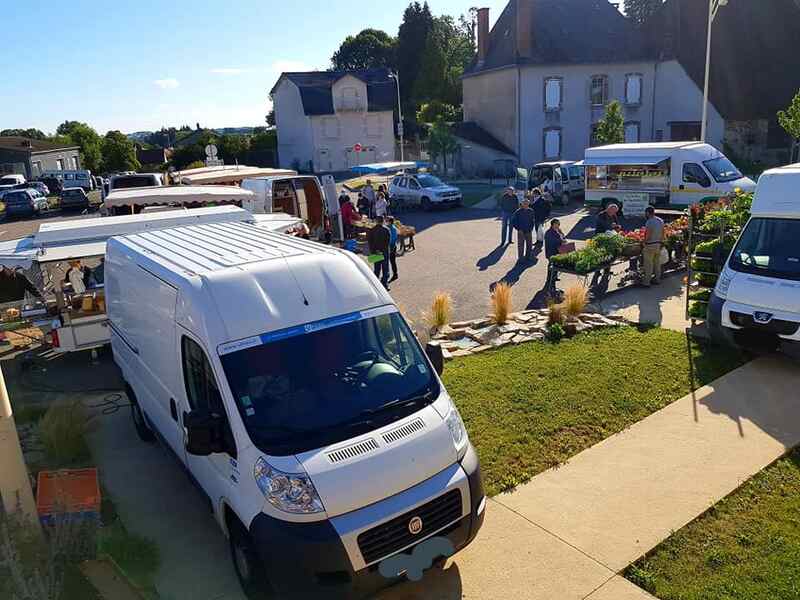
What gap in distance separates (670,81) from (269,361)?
137 feet

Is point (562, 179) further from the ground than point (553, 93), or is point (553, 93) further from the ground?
point (553, 93)

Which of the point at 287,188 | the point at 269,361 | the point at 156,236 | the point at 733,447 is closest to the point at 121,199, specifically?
the point at 287,188

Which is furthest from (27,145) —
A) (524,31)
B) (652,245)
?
(652,245)

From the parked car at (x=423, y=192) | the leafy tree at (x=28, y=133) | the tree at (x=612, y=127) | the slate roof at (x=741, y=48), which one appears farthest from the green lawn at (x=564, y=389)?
the leafy tree at (x=28, y=133)

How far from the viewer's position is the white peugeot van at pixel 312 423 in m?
4.35

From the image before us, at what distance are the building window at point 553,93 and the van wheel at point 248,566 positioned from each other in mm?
38953

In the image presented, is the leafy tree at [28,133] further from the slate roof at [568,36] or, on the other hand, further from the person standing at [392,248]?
the person standing at [392,248]

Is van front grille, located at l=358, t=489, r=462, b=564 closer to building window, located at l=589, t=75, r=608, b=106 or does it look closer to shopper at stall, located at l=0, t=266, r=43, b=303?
shopper at stall, located at l=0, t=266, r=43, b=303

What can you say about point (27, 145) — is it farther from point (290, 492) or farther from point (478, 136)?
point (290, 492)

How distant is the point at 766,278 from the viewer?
8.64 m

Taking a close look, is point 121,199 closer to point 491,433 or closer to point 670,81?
point 491,433

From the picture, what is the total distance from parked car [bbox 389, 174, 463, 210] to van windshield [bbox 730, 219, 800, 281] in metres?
18.5

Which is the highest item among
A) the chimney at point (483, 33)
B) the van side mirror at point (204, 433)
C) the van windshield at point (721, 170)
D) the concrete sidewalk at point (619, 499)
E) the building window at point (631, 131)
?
the chimney at point (483, 33)

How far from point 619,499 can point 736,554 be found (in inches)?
42.5
